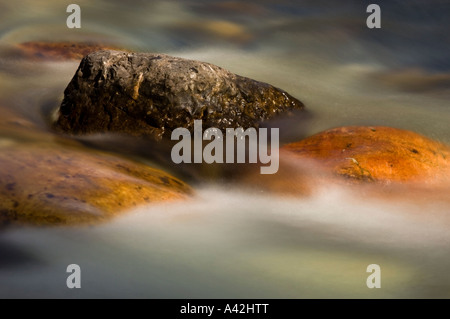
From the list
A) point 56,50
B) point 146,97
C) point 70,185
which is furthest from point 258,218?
point 56,50

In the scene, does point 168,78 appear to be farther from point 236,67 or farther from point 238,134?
point 236,67

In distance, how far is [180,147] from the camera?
5.77 meters

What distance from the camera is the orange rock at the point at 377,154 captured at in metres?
5.63

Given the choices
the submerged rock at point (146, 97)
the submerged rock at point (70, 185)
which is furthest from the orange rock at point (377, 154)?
the submerged rock at point (70, 185)

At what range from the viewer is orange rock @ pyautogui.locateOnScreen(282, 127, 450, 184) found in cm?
563

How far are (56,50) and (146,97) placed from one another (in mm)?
2684

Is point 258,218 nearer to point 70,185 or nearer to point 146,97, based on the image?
point 70,185

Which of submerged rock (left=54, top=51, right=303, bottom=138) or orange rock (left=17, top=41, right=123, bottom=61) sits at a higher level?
orange rock (left=17, top=41, right=123, bottom=61)

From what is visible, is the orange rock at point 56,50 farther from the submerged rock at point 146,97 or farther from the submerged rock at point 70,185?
the submerged rock at point 70,185

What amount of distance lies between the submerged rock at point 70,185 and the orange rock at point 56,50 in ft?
9.65

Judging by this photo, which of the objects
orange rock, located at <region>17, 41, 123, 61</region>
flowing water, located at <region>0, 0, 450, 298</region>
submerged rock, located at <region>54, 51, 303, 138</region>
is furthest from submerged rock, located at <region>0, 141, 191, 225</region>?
orange rock, located at <region>17, 41, 123, 61</region>

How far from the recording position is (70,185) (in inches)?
179

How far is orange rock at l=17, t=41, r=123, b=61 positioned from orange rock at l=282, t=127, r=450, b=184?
10.4 feet

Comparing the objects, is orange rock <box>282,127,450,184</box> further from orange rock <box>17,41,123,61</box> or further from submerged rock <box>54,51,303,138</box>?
orange rock <box>17,41,123,61</box>
